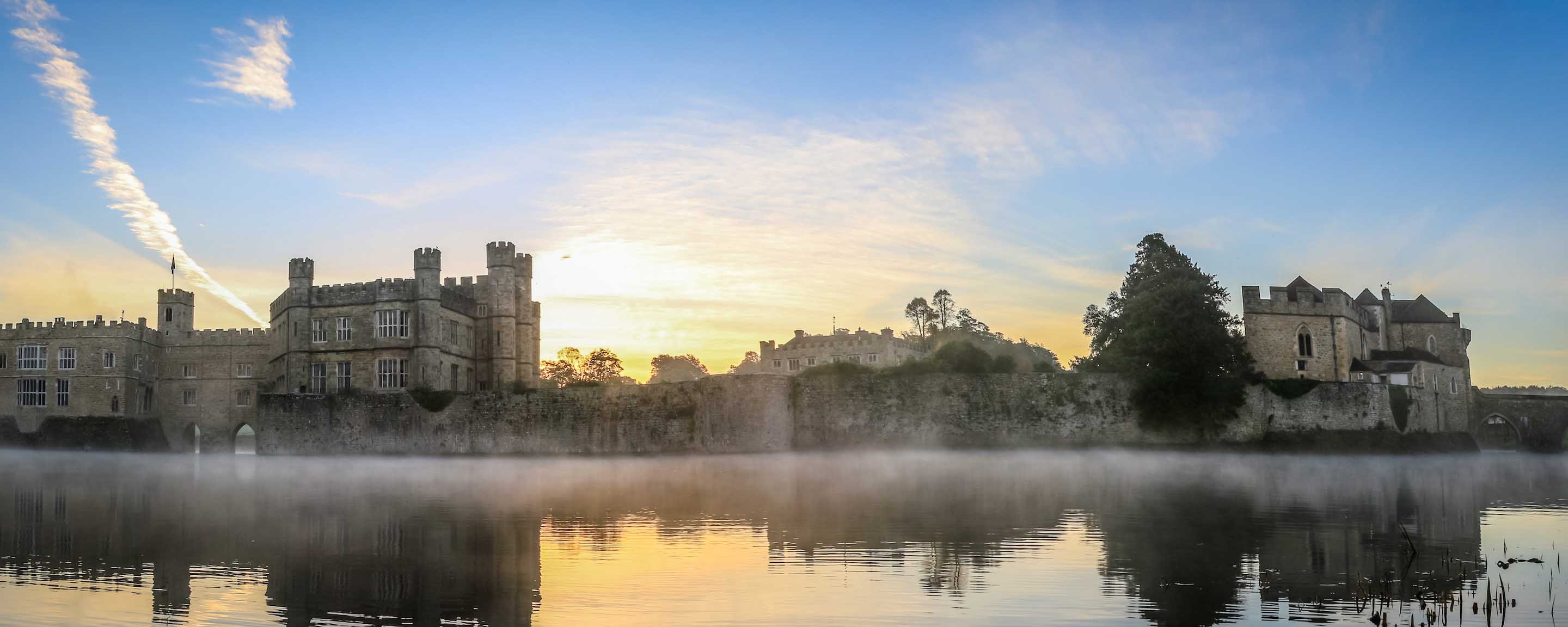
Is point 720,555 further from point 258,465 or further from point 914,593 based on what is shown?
point 258,465

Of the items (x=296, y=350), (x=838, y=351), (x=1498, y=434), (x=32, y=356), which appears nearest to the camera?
(x=296, y=350)

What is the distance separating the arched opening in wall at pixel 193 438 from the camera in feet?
210

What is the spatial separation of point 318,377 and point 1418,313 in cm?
5221

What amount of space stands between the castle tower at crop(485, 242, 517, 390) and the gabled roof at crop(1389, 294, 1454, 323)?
140ft

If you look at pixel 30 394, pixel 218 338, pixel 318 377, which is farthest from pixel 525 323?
pixel 30 394

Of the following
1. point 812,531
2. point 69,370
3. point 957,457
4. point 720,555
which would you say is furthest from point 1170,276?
point 69,370

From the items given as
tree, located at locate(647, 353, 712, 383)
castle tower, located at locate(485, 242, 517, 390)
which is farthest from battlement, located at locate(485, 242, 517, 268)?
tree, located at locate(647, 353, 712, 383)

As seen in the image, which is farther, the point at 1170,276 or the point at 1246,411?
the point at 1170,276

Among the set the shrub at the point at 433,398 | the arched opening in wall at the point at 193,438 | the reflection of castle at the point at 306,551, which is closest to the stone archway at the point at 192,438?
the arched opening in wall at the point at 193,438

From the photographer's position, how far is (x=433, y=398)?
4819 centimetres

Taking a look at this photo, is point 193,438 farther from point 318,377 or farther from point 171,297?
point 318,377

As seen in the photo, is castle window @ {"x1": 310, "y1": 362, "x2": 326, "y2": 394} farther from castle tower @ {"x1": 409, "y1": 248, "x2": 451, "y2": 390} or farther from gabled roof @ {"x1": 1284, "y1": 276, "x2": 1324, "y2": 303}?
gabled roof @ {"x1": 1284, "y1": 276, "x2": 1324, "y2": 303}

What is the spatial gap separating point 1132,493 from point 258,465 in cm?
3477

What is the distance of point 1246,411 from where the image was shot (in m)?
43.8
